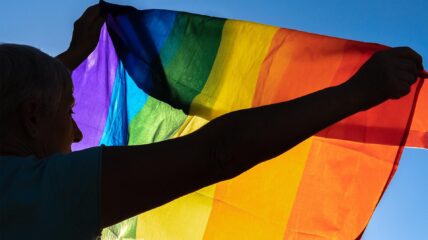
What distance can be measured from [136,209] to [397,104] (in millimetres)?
1777

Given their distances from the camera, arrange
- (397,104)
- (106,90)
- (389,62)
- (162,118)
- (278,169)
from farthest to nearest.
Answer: (106,90)
(162,118)
(278,169)
(397,104)
(389,62)

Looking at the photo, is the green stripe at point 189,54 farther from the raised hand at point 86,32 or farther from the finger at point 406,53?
the finger at point 406,53

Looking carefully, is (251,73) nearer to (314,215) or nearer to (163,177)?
(314,215)

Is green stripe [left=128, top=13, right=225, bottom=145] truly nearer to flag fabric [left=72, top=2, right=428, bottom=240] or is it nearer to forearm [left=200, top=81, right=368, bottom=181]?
flag fabric [left=72, top=2, right=428, bottom=240]

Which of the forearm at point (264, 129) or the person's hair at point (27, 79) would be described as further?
the person's hair at point (27, 79)

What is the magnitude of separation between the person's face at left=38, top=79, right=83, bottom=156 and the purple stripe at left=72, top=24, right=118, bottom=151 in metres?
1.87

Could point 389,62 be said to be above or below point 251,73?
above

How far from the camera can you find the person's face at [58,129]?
139 cm

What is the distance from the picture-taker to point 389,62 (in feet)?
4.05

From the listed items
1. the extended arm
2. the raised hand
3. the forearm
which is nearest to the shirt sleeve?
the extended arm

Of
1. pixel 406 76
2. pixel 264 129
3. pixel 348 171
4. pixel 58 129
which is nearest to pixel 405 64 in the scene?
pixel 406 76

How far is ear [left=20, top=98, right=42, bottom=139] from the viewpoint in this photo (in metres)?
1.34

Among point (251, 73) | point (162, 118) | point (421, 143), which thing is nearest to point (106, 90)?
point (162, 118)

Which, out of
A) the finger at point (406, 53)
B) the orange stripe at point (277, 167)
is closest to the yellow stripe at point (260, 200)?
Answer: the orange stripe at point (277, 167)
